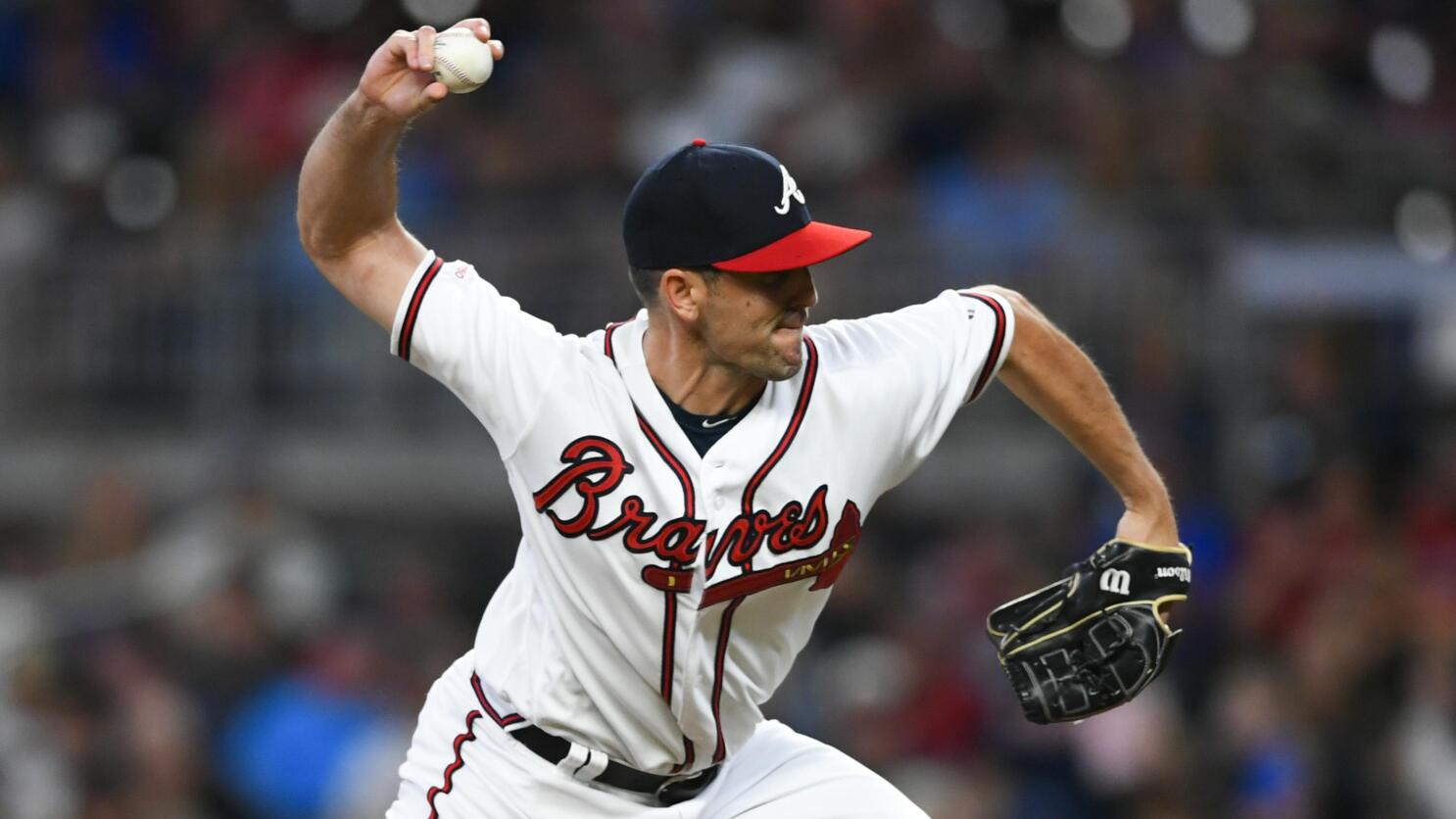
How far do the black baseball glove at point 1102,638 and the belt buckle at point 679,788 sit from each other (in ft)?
2.12

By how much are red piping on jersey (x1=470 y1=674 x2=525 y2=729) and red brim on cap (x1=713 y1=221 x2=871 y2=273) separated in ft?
3.15

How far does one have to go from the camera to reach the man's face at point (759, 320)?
12.6ft

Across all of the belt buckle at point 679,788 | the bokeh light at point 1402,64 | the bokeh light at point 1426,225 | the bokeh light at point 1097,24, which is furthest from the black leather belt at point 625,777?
the bokeh light at point 1402,64

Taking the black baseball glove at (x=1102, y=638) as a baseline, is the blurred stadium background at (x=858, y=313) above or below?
below

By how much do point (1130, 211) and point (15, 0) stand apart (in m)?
6.55

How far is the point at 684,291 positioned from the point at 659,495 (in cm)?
38

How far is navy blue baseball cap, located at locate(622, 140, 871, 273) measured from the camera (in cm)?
380

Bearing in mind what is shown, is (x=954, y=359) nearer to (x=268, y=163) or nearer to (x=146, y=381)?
(x=146, y=381)

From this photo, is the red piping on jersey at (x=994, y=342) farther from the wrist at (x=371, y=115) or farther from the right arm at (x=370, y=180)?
the wrist at (x=371, y=115)

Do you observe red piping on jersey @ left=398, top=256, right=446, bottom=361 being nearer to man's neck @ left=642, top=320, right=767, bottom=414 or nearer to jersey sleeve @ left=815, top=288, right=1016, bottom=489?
man's neck @ left=642, top=320, right=767, bottom=414

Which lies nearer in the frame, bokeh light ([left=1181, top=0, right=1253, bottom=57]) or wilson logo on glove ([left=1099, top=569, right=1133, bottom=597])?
wilson logo on glove ([left=1099, top=569, right=1133, bottom=597])

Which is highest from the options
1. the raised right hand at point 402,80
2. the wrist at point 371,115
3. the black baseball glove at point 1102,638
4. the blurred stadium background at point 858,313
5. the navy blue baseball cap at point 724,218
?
the raised right hand at point 402,80

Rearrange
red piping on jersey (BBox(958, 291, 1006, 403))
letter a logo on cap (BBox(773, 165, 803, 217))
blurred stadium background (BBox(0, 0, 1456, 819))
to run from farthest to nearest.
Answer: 1. blurred stadium background (BBox(0, 0, 1456, 819))
2. red piping on jersey (BBox(958, 291, 1006, 403))
3. letter a logo on cap (BBox(773, 165, 803, 217))

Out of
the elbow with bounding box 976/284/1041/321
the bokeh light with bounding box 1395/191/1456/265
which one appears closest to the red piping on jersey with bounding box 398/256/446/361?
the elbow with bounding box 976/284/1041/321
